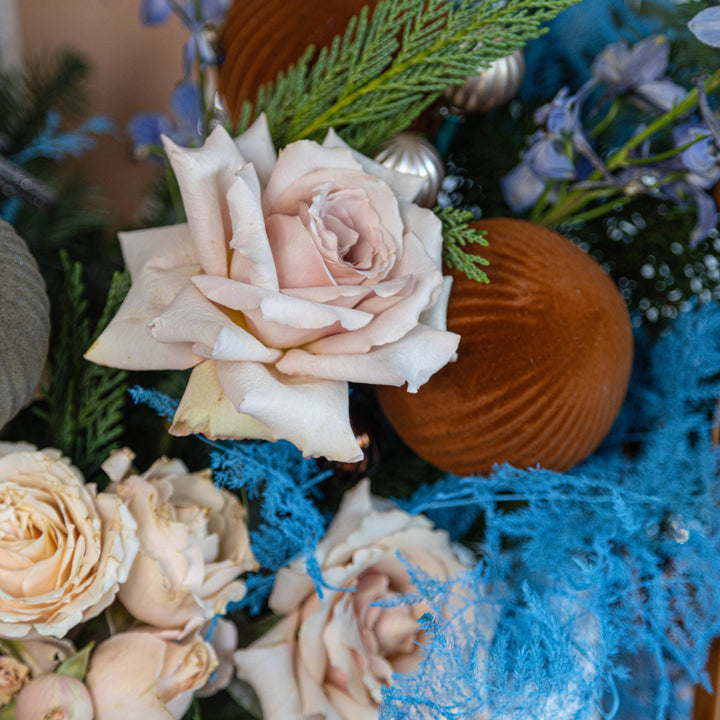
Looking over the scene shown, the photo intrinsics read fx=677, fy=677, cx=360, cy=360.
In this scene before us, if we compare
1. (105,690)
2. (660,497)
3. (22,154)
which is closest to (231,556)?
(105,690)

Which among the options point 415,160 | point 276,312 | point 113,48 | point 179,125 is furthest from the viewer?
point 113,48

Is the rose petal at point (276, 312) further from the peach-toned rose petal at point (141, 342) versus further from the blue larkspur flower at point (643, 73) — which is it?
the blue larkspur flower at point (643, 73)

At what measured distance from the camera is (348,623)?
385 mm

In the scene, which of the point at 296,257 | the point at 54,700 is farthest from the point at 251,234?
the point at 54,700

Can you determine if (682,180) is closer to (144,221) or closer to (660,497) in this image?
(660,497)

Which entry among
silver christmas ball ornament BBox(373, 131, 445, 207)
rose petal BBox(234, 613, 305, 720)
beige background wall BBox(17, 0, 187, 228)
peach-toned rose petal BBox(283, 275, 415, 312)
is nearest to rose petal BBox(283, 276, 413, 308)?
peach-toned rose petal BBox(283, 275, 415, 312)

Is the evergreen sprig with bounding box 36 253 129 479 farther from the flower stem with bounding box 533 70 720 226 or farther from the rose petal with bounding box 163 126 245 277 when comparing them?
the flower stem with bounding box 533 70 720 226

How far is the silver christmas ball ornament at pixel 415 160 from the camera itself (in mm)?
392

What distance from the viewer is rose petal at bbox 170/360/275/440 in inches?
12.1

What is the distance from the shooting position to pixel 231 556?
1.22 ft

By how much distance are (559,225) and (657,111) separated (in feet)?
0.31

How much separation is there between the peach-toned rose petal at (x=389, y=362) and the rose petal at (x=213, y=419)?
3 centimetres

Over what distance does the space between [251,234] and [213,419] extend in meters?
0.08

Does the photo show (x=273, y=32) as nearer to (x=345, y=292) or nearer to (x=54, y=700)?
(x=345, y=292)
